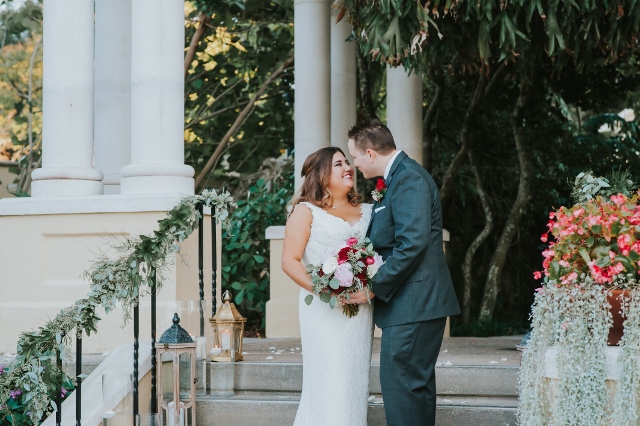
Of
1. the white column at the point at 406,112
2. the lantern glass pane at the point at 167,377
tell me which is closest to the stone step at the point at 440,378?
the lantern glass pane at the point at 167,377

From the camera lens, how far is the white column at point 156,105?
778 cm

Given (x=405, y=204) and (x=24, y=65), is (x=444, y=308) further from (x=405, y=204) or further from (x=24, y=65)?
(x=24, y=65)

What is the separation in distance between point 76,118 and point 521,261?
8491mm

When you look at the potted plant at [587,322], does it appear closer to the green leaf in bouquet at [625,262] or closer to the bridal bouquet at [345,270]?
the green leaf in bouquet at [625,262]

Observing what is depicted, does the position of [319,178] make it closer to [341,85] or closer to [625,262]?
[625,262]

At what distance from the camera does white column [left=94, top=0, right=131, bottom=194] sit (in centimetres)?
954

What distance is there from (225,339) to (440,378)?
153cm

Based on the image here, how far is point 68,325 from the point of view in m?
5.67

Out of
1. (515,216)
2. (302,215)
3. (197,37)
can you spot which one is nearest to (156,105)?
(302,215)

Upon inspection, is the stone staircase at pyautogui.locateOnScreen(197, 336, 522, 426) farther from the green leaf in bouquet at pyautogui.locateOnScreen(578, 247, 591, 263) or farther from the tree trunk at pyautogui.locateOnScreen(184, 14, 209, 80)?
the tree trunk at pyautogui.locateOnScreen(184, 14, 209, 80)

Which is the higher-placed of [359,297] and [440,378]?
[359,297]

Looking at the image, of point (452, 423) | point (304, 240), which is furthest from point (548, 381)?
point (304, 240)

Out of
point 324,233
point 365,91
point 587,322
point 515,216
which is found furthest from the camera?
point 365,91

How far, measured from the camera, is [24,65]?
89.8ft
